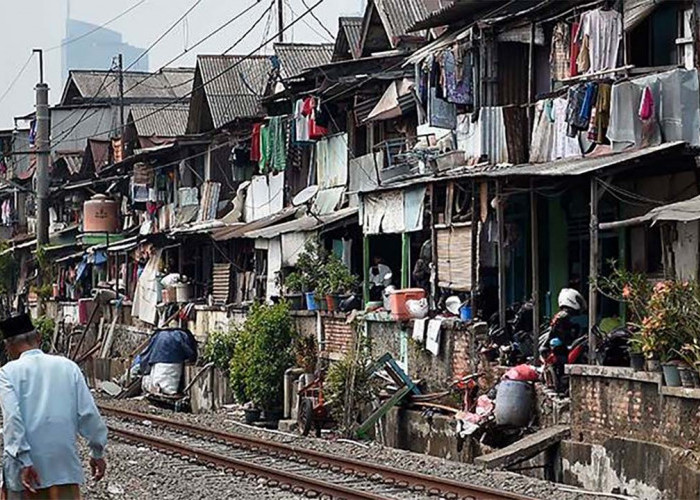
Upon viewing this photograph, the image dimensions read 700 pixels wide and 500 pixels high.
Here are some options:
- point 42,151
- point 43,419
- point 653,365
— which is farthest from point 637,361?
point 42,151

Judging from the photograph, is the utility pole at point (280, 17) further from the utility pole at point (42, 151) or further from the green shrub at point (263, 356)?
the green shrub at point (263, 356)

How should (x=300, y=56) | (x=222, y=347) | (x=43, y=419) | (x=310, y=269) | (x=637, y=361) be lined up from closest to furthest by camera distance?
(x=43, y=419) → (x=637, y=361) → (x=310, y=269) → (x=222, y=347) → (x=300, y=56)

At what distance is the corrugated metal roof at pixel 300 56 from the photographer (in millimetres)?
37531

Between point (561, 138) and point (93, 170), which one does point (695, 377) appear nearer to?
point (561, 138)

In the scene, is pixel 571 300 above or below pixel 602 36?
below

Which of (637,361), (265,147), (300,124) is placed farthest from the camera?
(265,147)

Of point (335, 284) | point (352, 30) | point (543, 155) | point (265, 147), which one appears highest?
point (352, 30)

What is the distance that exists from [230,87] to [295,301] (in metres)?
12.9

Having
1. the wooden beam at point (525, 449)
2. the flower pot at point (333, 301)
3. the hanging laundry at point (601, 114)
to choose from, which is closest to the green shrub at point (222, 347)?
the flower pot at point (333, 301)

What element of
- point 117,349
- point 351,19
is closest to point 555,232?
point 351,19

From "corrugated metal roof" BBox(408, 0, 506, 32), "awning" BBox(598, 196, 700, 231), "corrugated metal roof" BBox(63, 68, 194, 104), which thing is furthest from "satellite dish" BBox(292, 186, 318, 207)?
"corrugated metal roof" BBox(63, 68, 194, 104)

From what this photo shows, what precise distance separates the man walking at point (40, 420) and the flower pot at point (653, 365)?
26.9 feet

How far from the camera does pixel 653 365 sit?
15.8 meters

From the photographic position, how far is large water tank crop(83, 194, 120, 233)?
53.2 m
